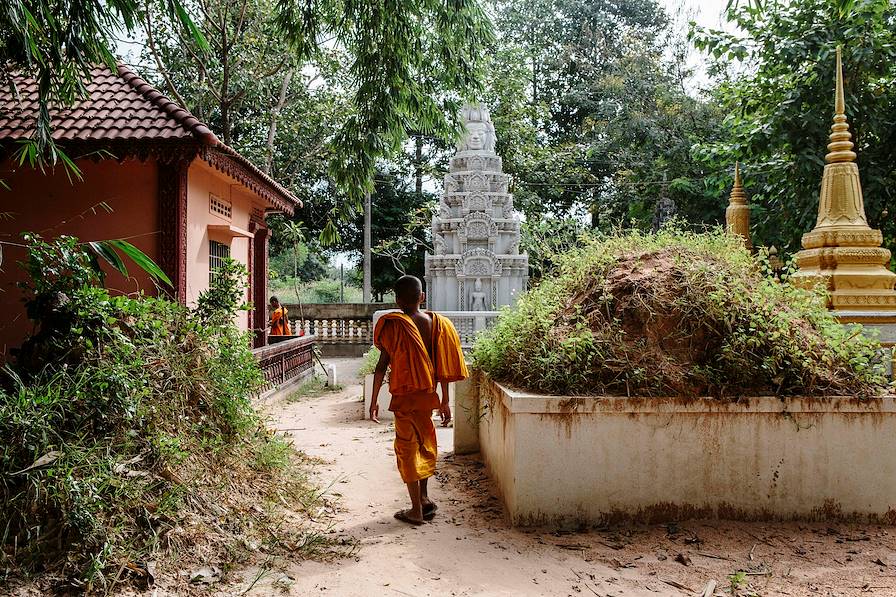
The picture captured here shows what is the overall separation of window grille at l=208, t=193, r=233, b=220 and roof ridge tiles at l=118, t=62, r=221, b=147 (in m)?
1.70

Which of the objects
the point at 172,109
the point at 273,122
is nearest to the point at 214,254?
the point at 172,109

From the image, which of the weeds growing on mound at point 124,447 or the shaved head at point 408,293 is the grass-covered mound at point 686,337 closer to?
the shaved head at point 408,293

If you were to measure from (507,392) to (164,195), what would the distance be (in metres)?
5.89

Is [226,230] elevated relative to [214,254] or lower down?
elevated

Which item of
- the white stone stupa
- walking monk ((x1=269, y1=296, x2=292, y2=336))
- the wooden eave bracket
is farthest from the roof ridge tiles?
the white stone stupa

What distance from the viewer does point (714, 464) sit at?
4246 millimetres

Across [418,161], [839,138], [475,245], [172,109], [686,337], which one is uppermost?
[418,161]

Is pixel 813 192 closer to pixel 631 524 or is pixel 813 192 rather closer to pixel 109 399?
pixel 631 524

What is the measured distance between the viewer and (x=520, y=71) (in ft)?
75.8

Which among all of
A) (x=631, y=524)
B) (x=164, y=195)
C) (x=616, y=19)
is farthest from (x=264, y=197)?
(x=616, y=19)

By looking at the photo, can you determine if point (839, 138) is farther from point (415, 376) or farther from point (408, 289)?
point (415, 376)

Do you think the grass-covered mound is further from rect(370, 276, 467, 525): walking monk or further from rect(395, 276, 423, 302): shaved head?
rect(395, 276, 423, 302): shaved head

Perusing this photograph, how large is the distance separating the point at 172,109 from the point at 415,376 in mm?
5442

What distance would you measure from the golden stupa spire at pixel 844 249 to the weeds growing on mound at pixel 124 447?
18.3ft
